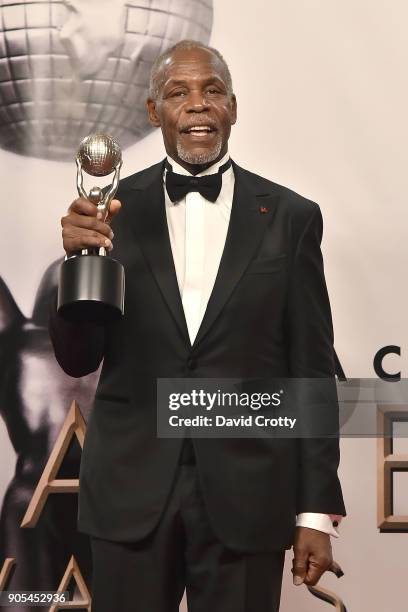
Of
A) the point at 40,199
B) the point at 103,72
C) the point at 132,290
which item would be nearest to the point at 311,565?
the point at 132,290

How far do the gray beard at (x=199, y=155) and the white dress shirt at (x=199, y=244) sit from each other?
0.04 metres

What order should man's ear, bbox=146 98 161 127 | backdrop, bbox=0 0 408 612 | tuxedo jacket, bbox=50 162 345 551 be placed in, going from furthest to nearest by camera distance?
backdrop, bbox=0 0 408 612
man's ear, bbox=146 98 161 127
tuxedo jacket, bbox=50 162 345 551

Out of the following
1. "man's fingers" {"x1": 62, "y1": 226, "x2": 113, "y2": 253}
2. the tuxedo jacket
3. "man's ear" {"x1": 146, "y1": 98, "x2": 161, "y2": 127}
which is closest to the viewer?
"man's fingers" {"x1": 62, "y1": 226, "x2": 113, "y2": 253}

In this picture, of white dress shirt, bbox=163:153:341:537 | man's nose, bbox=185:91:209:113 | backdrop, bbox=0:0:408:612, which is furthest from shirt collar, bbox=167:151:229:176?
backdrop, bbox=0:0:408:612

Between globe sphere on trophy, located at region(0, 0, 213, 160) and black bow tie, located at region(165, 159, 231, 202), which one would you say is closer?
black bow tie, located at region(165, 159, 231, 202)

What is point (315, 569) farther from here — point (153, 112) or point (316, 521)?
point (153, 112)

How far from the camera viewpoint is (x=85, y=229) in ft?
4.74

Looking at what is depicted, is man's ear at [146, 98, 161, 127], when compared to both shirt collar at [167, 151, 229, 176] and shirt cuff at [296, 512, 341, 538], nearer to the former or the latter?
shirt collar at [167, 151, 229, 176]

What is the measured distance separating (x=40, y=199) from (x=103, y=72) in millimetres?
355

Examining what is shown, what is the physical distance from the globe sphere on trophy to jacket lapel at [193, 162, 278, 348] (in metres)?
0.72

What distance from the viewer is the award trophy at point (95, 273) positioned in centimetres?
144

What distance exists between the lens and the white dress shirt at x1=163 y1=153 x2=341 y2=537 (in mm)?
1617

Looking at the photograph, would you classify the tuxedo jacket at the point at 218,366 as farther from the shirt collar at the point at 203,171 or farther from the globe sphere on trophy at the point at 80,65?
the globe sphere on trophy at the point at 80,65

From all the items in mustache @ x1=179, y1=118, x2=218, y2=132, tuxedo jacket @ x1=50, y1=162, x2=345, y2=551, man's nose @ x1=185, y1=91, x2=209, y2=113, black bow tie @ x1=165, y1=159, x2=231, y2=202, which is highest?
man's nose @ x1=185, y1=91, x2=209, y2=113
